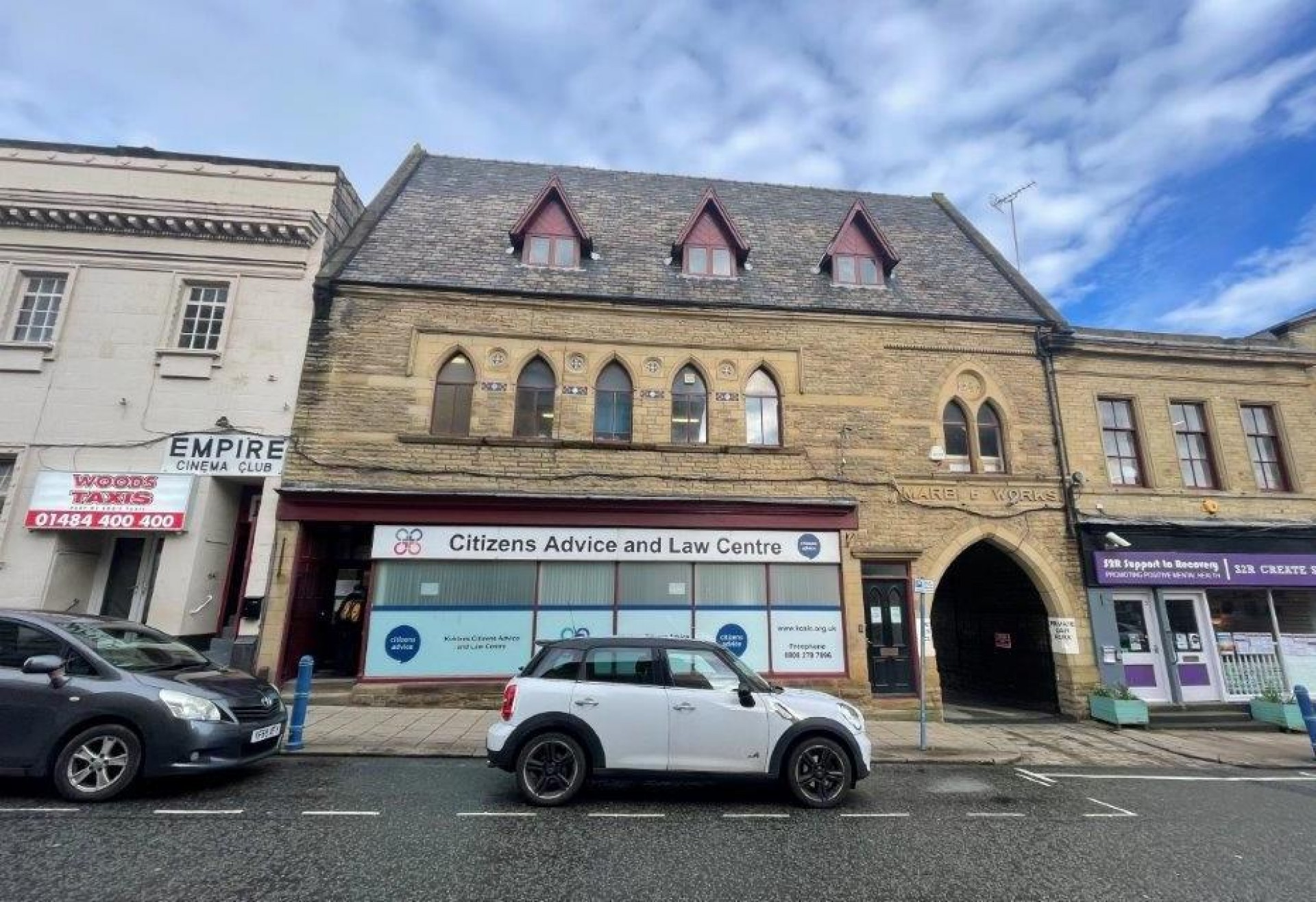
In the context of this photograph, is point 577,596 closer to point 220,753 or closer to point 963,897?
point 220,753

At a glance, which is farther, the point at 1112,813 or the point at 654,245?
the point at 654,245

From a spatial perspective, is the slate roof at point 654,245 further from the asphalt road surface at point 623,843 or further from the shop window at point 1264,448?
the asphalt road surface at point 623,843

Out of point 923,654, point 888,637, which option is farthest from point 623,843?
point 888,637

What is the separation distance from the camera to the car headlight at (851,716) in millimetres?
6250

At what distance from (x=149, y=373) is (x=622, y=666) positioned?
36.9 ft

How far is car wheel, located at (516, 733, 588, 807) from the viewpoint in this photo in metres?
5.89

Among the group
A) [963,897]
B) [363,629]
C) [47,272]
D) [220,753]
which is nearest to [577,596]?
[363,629]

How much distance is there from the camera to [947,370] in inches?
516

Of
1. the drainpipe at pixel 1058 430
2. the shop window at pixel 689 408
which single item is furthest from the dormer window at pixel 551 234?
the drainpipe at pixel 1058 430

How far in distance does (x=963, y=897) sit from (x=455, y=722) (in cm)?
752

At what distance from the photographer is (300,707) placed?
25.5ft

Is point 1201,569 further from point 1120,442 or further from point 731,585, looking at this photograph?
point 731,585

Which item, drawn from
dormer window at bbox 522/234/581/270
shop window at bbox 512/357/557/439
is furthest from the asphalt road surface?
dormer window at bbox 522/234/581/270

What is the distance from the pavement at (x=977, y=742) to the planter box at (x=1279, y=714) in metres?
0.21
